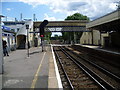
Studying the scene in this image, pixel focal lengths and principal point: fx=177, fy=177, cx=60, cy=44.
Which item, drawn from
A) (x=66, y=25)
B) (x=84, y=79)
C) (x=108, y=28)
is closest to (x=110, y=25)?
(x=108, y=28)

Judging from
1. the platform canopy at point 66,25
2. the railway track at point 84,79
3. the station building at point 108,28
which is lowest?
the railway track at point 84,79

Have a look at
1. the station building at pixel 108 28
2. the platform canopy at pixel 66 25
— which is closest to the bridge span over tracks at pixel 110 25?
the station building at pixel 108 28

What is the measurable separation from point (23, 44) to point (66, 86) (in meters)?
27.6

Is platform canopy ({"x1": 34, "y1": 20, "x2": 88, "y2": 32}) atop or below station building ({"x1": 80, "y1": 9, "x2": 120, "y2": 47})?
atop

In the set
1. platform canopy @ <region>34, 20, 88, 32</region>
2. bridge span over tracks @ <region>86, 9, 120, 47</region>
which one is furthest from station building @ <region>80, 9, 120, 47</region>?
platform canopy @ <region>34, 20, 88, 32</region>

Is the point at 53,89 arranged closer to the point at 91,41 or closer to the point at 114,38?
the point at 114,38

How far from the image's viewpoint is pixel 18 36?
1361 inches

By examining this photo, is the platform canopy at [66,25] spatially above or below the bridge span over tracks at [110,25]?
above

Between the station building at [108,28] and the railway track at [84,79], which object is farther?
the station building at [108,28]

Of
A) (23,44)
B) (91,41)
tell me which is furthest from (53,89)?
(91,41)

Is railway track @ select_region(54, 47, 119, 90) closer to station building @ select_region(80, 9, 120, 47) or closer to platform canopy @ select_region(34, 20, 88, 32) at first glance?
station building @ select_region(80, 9, 120, 47)

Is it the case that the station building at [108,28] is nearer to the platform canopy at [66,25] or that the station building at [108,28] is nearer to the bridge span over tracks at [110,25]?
the bridge span over tracks at [110,25]

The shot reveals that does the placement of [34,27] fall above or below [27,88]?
above

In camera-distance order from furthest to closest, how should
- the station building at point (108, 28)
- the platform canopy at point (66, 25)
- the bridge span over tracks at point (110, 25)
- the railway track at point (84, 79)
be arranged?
1. the platform canopy at point (66, 25)
2. the station building at point (108, 28)
3. the bridge span over tracks at point (110, 25)
4. the railway track at point (84, 79)
